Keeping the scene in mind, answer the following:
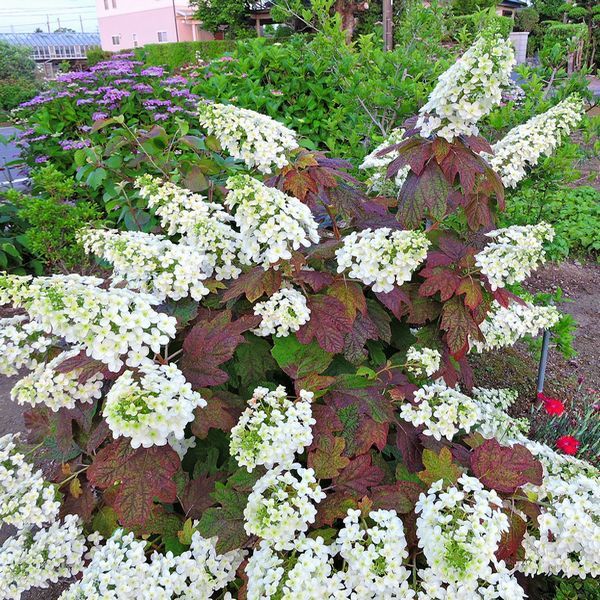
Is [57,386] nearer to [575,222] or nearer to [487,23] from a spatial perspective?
[487,23]

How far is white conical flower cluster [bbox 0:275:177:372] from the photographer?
118 cm

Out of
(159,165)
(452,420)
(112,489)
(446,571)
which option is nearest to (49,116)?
(159,165)

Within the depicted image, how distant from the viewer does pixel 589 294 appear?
407 centimetres

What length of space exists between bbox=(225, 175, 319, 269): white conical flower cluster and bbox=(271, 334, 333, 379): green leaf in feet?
0.74

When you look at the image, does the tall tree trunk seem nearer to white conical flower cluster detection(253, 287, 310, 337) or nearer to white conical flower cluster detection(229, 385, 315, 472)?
white conical flower cluster detection(253, 287, 310, 337)

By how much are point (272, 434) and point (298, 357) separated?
292 mm

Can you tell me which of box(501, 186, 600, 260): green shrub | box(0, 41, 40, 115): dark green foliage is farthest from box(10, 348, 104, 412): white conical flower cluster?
box(0, 41, 40, 115): dark green foliage

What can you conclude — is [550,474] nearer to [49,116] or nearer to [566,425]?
[566,425]

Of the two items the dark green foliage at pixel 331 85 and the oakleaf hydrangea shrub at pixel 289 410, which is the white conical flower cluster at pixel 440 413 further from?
the dark green foliage at pixel 331 85

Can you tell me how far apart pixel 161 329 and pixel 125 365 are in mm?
177

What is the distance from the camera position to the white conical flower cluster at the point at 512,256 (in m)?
1.55

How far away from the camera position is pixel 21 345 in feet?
4.46

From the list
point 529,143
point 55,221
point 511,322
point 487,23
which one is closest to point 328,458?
point 511,322

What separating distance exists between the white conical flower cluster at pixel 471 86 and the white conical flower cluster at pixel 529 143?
38cm
